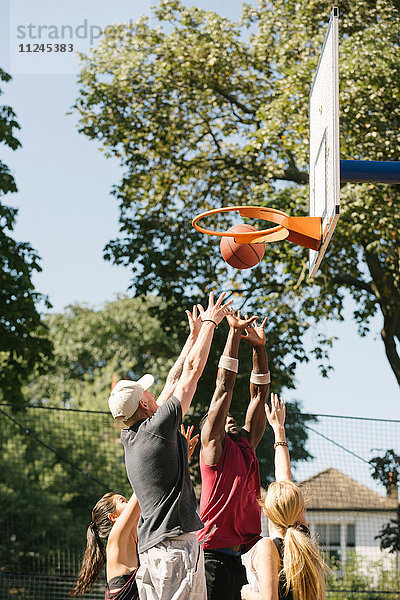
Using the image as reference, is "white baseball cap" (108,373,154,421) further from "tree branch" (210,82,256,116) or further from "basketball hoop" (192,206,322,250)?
"tree branch" (210,82,256,116)

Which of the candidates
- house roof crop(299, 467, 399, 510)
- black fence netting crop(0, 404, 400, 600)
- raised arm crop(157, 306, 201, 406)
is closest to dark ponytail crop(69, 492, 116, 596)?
raised arm crop(157, 306, 201, 406)

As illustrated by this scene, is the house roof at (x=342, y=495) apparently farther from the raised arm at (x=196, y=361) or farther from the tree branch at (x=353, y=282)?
the raised arm at (x=196, y=361)

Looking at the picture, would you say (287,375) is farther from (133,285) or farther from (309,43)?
(309,43)

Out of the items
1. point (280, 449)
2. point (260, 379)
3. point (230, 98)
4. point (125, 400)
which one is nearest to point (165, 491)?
point (125, 400)

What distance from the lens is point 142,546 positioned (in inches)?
140

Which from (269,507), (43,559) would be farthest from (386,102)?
(269,507)

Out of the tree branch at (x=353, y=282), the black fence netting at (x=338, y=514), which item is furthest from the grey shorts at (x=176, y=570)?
the tree branch at (x=353, y=282)

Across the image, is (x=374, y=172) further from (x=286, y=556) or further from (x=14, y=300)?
(x=14, y=300)

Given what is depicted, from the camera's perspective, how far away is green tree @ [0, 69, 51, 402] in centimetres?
1263

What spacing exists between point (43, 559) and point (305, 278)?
20.2 feet

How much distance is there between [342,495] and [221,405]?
7537 millimetres

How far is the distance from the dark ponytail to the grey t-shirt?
2.72ft

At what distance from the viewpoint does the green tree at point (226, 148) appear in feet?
42.5

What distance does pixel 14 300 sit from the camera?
12734mm
